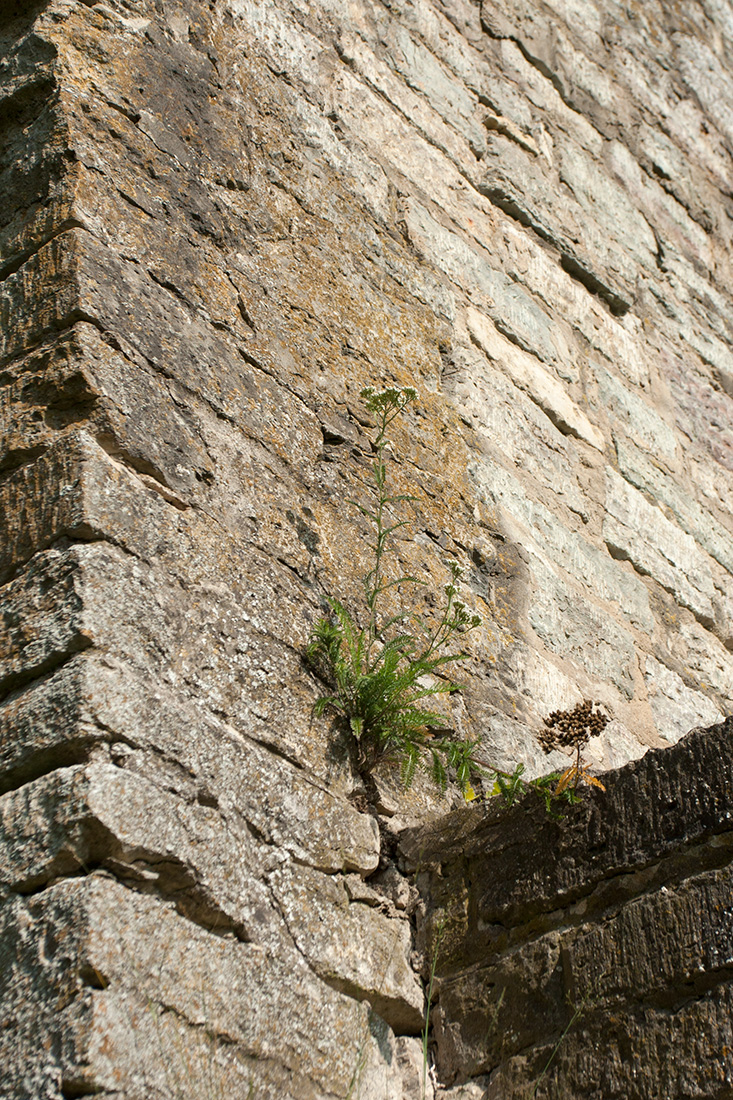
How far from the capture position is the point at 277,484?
205 cm

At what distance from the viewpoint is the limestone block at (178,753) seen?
1.42 metres

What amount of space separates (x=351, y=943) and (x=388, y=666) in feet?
1.60

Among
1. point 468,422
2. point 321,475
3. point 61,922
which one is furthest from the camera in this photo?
point 468,422

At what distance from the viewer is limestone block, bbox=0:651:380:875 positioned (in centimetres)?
142

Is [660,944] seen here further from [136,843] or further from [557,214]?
[557,214]

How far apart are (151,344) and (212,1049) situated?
3.80 feet

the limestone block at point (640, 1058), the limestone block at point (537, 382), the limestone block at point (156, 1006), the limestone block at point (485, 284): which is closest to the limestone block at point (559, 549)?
the limestone block at point (537, 382)

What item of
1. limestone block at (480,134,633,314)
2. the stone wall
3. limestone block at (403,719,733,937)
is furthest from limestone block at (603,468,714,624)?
limestone block at (403,719,733,937)

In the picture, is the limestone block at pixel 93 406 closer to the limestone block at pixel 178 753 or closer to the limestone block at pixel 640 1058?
the limestone block at pixel 178 753

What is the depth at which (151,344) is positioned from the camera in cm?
190

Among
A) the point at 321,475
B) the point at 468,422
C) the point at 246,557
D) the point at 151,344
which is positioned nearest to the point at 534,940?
the point at 246,557

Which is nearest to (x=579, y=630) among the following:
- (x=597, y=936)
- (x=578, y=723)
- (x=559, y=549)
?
(x=559, y=549)

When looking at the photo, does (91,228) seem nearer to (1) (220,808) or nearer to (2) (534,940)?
(1) (220,808)

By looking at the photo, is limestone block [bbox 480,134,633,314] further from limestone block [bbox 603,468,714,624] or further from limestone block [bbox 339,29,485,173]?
limestone block [bbox 603,468,714,624]
